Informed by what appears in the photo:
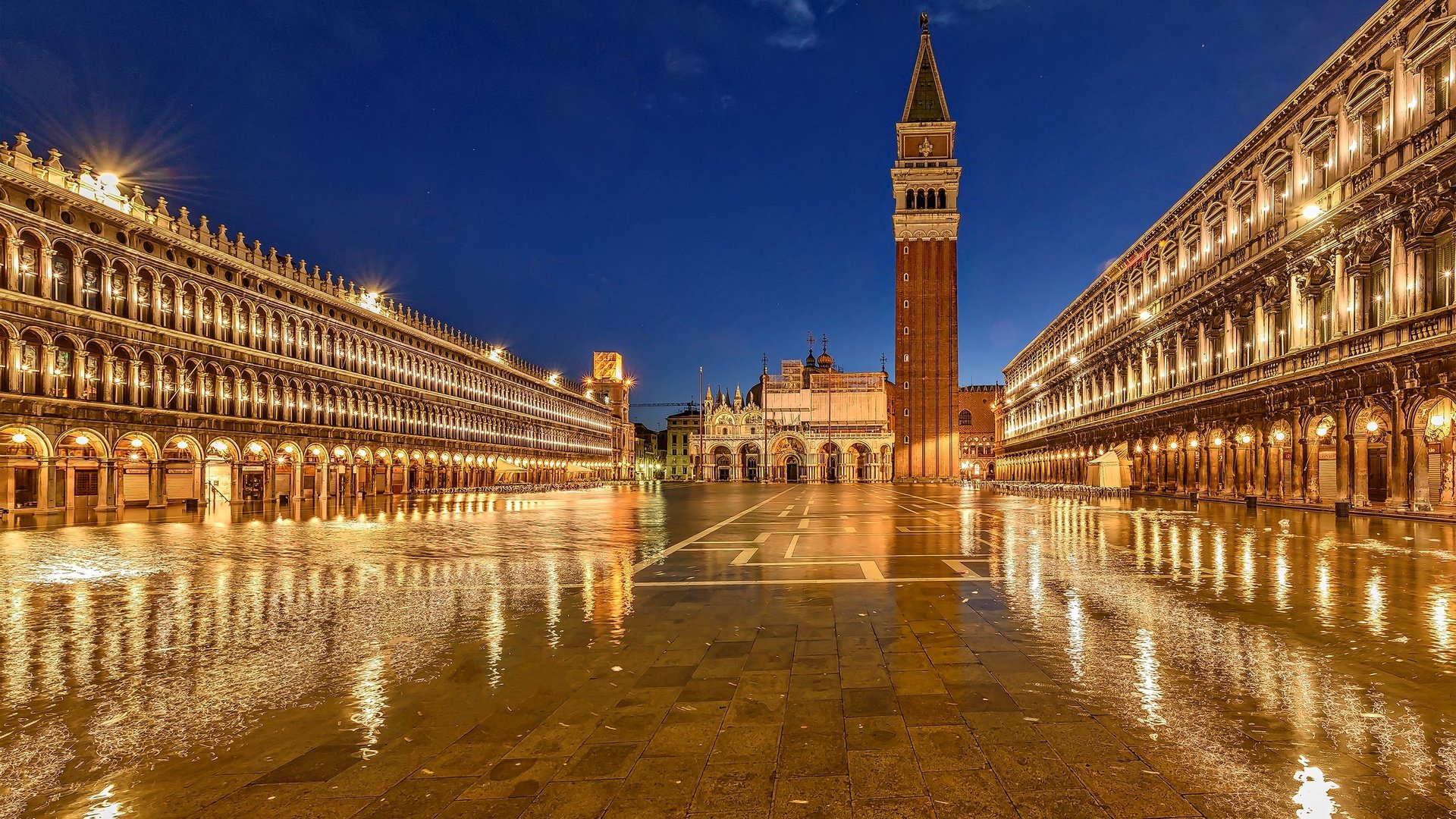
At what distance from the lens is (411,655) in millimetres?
7168

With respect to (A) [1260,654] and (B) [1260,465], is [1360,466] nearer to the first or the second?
(B) [1260,465]

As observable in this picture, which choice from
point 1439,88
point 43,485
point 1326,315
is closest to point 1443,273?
point 1439,88

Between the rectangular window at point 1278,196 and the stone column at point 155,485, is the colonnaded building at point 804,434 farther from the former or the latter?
the stone column at point 155,485

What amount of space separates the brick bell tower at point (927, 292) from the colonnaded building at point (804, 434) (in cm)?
959

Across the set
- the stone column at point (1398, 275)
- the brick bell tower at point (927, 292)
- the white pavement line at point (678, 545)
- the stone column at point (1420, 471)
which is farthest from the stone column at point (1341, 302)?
the brick bell tower at point (927, 292)

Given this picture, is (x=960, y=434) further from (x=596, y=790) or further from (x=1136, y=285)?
(x=596, y=790)

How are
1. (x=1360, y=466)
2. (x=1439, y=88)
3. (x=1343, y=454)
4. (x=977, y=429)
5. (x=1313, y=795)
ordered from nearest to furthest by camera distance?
(x=1313, y=795), (x=1439, y=88), (x=1360, y=466), (x=1343, y=454), (x=977, y=429)

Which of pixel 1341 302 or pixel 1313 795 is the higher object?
pixel 1341 302

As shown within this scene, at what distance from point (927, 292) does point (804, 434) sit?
2983cm

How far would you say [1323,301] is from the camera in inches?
1106

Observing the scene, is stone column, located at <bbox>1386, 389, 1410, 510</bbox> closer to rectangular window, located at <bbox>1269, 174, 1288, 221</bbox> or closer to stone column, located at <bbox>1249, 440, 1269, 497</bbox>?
stone column, located at <bbox>1249, 440, 1269, 497</bbox>

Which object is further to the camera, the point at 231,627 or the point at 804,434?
the point at 804,434

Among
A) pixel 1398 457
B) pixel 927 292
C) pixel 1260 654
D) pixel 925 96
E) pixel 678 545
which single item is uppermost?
pixel 925 96

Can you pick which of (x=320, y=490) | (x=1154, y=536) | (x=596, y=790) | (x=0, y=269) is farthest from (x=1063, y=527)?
(x=320, y=490)
